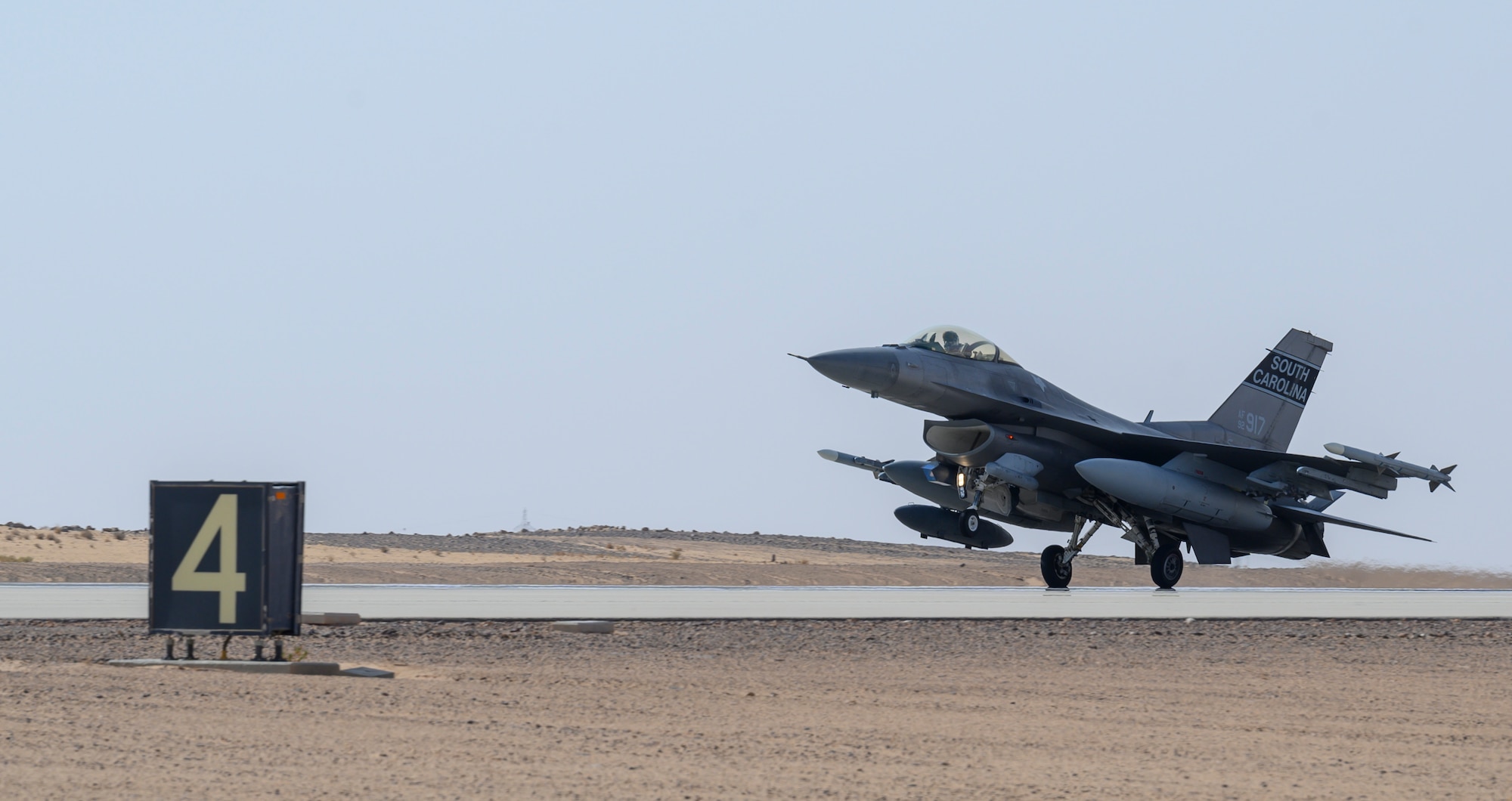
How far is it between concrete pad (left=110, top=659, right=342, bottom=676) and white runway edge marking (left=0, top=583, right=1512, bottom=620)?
4.74 metres

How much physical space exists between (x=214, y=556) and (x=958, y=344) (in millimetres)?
17136

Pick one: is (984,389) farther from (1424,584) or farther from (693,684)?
(693,684)

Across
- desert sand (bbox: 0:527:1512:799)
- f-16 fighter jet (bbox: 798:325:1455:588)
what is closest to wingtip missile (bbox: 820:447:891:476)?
f-16 fighter jet (bbox: 798:325:1455:588)

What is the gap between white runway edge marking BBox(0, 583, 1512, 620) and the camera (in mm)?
15961

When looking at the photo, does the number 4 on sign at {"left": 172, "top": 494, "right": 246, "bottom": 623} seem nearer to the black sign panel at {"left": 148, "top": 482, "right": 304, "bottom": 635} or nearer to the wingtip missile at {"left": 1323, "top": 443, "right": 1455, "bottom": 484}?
the black sign panel at {"left": 148, "top": 482, "right": 304, "bottom": 635}

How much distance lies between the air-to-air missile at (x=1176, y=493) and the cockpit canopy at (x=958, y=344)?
2.52 m

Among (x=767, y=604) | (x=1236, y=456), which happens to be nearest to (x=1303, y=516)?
(x=1236, y=456)

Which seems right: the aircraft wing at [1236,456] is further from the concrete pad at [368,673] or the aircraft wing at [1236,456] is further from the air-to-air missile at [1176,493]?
the concrete pad at [368,673]

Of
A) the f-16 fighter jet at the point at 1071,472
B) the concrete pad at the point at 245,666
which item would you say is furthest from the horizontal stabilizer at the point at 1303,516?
the concrete pad at the point at 245,666

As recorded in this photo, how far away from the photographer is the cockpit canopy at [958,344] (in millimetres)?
25062

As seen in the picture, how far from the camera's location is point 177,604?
32.7 feet

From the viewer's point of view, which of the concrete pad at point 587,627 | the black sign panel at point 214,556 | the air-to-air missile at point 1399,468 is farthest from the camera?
the air-to-air missile at point 1399,468

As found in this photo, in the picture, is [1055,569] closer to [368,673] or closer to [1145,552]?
[1145,552]

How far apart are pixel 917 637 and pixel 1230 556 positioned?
15555 millimetres
